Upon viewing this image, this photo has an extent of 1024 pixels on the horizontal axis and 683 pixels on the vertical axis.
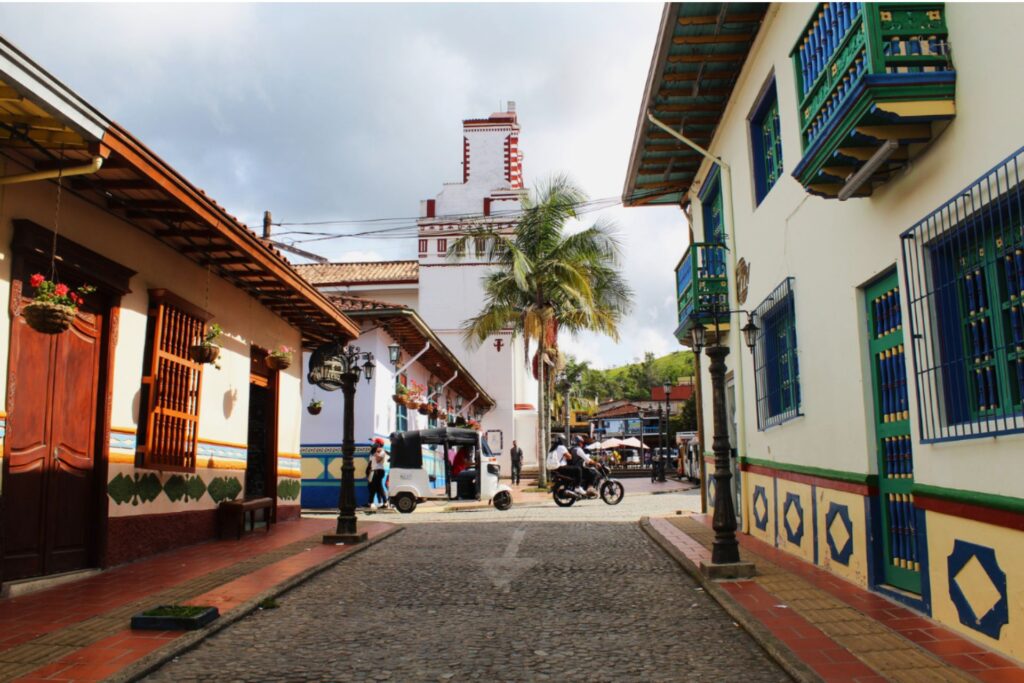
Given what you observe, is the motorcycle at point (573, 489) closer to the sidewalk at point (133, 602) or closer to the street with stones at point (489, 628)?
the sidewalk at point (133, 602)

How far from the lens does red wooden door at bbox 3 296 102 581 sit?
24.5ft

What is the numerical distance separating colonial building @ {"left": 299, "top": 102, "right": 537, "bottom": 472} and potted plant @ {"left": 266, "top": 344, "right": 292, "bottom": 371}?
22572 mm

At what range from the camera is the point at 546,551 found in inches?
420

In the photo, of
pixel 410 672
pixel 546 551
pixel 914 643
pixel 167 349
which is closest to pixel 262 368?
pixel 167 349

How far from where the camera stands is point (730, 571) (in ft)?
26.7

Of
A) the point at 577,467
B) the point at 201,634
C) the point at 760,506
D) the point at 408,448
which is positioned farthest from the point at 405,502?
the point at 201,634

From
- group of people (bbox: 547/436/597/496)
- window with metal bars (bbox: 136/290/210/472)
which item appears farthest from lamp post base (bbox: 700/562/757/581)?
group of people (bbox: 547/436/597/496)

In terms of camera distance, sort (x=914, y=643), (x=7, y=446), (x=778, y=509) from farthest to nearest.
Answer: (x=778, y=509)
(x=7, y=446)
(x=914, y=643)

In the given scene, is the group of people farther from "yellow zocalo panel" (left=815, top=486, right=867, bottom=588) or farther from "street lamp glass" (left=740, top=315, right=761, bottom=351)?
"yellow zocalo panel" (left=815, top=486, right=867, bottom=588)

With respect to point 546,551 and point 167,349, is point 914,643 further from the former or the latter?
point 167,349

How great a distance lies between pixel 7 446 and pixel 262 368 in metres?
6.73

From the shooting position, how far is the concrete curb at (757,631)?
16.0 ft

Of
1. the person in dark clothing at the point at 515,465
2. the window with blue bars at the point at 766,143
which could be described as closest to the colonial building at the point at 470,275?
the person in dark clothing at the point at 515,465

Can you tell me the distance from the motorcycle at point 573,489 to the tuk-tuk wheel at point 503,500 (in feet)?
3.40
